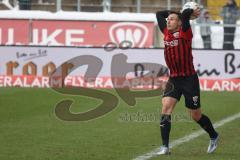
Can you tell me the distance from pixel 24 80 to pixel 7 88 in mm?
1599

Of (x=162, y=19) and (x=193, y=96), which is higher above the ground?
(x=162, y=19)

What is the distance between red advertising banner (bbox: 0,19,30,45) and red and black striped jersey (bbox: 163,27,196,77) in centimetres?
1666

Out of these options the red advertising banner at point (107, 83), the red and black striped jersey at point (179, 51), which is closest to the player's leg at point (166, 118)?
the red and black striped jersey at point (179, 51)

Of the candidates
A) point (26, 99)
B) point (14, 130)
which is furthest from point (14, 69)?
point (14, 130)

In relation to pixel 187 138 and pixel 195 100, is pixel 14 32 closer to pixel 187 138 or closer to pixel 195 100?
pixel 187 138

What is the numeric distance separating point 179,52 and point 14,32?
56.0 ft

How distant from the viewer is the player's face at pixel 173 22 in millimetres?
10438

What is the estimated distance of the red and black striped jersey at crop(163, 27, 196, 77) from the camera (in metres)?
10.6

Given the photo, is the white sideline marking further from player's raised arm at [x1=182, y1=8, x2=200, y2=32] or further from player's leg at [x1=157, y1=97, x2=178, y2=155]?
player's raised arm at [x1=182, y1=8, x2=200, y2=32]

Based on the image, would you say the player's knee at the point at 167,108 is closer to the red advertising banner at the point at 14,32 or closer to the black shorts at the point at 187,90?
the black shorts at the point at 187,90

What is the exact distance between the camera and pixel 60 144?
11375mm

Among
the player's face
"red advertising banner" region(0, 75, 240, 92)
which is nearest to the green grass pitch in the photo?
the player's face

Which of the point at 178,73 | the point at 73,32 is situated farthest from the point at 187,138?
the point at 73,32

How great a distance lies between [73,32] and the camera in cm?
2709
